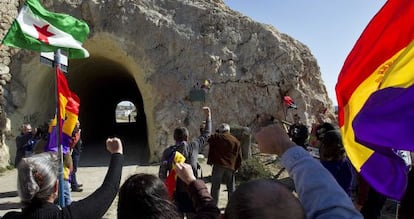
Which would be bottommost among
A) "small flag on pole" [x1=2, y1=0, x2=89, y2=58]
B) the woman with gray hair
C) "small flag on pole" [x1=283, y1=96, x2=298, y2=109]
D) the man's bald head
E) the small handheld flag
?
the small handheld flag

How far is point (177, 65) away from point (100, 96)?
9952mm

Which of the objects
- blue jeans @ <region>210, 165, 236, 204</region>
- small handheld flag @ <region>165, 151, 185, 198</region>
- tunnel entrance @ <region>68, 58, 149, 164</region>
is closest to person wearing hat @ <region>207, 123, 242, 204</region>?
blue jeans @ <region>210, 165, 236, 204</region>

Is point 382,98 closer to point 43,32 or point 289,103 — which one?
point 43,32

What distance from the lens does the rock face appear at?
42.9 feet

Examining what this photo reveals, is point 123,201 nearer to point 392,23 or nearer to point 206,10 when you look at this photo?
point 392,23

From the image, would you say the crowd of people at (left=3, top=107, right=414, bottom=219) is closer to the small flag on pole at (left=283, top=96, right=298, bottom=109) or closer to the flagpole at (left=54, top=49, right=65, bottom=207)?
the flagpole at (left=54, top=49, right=65, bottom=207)

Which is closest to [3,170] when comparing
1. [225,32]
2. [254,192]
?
[225,32]

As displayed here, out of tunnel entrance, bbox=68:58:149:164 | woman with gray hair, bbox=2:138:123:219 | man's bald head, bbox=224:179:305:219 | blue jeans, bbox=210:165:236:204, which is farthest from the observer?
tunnel entrance, bbox=68:58:149:164

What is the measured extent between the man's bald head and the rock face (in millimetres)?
11286

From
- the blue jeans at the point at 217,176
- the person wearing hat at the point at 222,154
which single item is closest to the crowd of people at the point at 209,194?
the person wearing hat at the point at 222,154

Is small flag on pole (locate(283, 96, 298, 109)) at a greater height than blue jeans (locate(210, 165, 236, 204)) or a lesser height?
greater

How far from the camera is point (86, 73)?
16.4 meters

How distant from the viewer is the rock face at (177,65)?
1309 cm

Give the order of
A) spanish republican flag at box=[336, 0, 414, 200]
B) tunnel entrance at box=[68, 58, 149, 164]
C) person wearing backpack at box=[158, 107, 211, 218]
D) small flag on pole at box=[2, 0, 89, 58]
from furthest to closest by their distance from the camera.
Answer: tunnel entrance at box=[68, 58, 149, 164] → small flag on pole at box=[2, 0, 89, 58] → person wearing backpack at box=[158, 107, 211, 218] → spanish republican flag at box=[336, 0, 414, 200]
